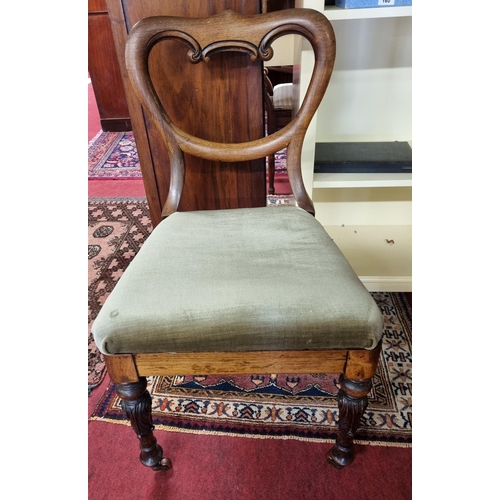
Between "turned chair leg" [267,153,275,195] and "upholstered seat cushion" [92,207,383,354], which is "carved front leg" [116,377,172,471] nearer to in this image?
"upholstered seat cushion" [92,207,383,354]

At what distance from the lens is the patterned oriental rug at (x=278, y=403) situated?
3.17 feet

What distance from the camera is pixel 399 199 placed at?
149 centimetres

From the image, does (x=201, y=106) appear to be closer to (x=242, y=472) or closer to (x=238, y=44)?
(x=238, y=44)

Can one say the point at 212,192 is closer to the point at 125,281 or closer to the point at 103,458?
the point at 125,281

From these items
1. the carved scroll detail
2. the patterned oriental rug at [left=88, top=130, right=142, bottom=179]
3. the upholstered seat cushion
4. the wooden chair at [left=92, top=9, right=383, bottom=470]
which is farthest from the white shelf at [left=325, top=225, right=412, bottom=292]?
the patterned oriental rug at [left=88, top=130, right=142, bottom=179]

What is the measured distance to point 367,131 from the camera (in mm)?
1362

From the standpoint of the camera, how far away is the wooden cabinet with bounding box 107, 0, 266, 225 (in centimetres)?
93

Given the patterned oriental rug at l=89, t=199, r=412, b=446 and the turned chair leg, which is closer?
the patterned oriental rug at l=89, t=199, r=412, b=446

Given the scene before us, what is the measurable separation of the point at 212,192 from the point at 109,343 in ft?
2.01

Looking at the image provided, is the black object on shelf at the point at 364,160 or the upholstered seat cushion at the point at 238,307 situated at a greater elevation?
the black object on shelf at the point at 364,160

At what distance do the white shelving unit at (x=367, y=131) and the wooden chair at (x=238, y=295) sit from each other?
0.81ft

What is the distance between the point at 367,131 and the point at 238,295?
1.00 meters

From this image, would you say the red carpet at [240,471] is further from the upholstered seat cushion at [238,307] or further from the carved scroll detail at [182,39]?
the carved scroll detail at [182,39]

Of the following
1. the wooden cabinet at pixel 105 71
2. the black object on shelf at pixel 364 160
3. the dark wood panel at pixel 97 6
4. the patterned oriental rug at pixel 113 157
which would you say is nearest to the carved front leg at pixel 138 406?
the black object on shelf at pixel 364 160
